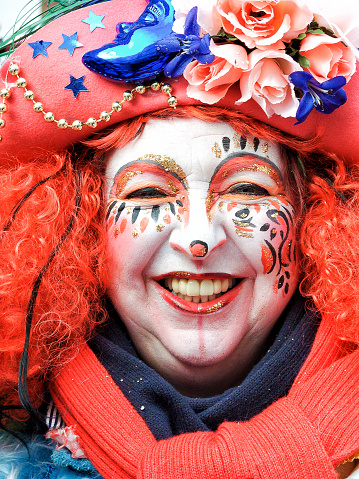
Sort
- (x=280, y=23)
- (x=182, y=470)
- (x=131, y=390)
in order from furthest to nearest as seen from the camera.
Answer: (x=131, y=390) < (x=280, y=23) < (x=182, y=470)

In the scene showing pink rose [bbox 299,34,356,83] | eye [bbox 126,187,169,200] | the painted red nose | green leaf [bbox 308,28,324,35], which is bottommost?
the painted red nose

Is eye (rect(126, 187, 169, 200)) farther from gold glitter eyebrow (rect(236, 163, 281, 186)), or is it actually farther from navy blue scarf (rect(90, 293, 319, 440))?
navy blue scarf (rect(90, 293, 319, 440))

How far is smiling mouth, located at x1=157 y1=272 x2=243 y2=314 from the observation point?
177 centimetres

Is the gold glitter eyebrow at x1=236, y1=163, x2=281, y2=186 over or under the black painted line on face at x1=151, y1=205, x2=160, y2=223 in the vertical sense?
over

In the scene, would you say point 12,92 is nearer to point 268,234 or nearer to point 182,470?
point 268,234

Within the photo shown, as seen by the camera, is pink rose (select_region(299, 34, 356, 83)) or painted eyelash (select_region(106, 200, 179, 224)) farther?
painted eyelash (select_region(106, 200, 179, 224))

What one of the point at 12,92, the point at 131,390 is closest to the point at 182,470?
the point at 131,390

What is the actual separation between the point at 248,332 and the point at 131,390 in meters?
0.41

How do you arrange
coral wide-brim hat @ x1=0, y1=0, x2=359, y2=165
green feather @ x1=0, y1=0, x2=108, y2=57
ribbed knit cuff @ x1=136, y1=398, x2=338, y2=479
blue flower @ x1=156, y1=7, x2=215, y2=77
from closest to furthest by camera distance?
ribbed knit cuff @ x1=136, y1=398, x2=338, y2=479
blue flower @ x1=156, y1=7, x2=215, y2=77
coral wide-brim hat @ x1=0, y1=0, x2=359, y2=165
green feather @ x1=0, y1=0, x2=108, y2=57

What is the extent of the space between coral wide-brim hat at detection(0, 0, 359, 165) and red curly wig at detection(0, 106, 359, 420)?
5cm

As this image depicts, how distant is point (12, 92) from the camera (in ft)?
5.83

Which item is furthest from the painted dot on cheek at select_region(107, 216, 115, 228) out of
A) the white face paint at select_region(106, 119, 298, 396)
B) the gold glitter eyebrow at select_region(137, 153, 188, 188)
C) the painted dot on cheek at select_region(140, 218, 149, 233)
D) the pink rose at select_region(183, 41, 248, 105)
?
the pink rose at select_region(183, 41, 248, 105)

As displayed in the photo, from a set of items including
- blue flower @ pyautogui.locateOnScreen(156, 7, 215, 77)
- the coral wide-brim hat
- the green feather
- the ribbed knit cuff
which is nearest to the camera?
the ribbed knit cuff

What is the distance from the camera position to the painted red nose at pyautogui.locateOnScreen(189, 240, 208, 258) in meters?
1.66
